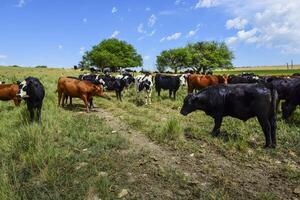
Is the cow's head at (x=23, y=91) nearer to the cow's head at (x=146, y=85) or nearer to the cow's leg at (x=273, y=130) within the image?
the cow's leg at (x=273, y=130)

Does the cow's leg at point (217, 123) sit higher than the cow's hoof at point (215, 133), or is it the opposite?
the cow's leg at point (217, 123)

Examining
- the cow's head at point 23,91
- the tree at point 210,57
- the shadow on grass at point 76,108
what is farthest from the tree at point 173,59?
the cow's head at point 23,91

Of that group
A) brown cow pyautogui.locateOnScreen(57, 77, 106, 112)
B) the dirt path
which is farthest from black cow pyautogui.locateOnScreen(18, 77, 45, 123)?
the dirt path

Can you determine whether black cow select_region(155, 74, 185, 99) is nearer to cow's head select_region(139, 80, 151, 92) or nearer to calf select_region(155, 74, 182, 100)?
calf select_region(155, 74, 182, 100)

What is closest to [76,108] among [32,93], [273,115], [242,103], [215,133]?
[32,93]

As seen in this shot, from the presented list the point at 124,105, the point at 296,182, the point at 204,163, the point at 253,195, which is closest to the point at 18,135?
the point at 204,163

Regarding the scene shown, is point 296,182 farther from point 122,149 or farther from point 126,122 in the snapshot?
point 126,122

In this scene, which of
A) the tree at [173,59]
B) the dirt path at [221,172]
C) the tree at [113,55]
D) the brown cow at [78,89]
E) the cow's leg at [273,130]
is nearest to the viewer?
the dirt path at [221,172]

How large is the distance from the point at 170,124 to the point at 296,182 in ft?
13.6

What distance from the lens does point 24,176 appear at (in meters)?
8.10

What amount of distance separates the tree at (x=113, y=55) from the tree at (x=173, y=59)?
757cm

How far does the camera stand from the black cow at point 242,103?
996cm

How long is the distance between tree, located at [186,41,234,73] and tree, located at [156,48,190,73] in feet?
6.42

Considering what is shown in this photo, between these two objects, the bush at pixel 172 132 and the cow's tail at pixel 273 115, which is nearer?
the cow's tail at pixel 273 115
